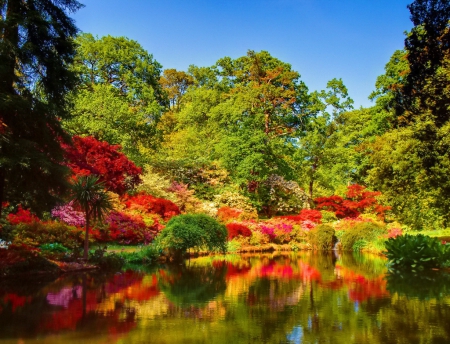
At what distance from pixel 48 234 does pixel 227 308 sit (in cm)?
1022

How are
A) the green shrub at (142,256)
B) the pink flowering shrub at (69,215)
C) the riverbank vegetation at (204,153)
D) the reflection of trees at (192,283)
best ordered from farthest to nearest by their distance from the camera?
the pink flowering shrub at (69,215) → the green shrub at (142,256) → the riverbank vegetation at (204,153) → the reflection of trees at (192,283)

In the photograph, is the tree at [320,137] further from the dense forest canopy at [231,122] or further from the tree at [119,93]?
the tree at [119,93]

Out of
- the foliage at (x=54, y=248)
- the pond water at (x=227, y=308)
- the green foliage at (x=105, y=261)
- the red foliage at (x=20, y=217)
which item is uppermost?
the red foliage at (x=20, y=217)

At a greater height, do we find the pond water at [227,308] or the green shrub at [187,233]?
the green shrub at [187,233]

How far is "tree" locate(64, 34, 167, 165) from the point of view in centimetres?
3027

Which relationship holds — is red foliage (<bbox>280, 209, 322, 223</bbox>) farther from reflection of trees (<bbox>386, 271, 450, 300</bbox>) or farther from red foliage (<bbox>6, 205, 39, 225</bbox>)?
red foliage (<bbox>6, 205, 39, 225</bbox>)

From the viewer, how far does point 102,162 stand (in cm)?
2150

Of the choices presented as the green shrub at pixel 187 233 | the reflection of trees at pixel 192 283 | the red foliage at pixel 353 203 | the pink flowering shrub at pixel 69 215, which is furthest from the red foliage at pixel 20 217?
the red foliage at pixel 353 203

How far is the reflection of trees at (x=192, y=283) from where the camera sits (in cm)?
1007

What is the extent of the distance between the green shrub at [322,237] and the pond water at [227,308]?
36.3 feet

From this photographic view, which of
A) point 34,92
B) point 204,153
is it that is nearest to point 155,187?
point 204,153

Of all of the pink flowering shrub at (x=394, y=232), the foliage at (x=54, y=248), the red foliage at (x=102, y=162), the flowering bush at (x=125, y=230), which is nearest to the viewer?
the foliage at (x=54, y=248)

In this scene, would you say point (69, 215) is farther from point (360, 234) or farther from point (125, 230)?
point (360, 234)

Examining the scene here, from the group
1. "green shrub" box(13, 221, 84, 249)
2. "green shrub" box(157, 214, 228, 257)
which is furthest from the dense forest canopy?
"green shrub" box(157, 214, 228, 257)
